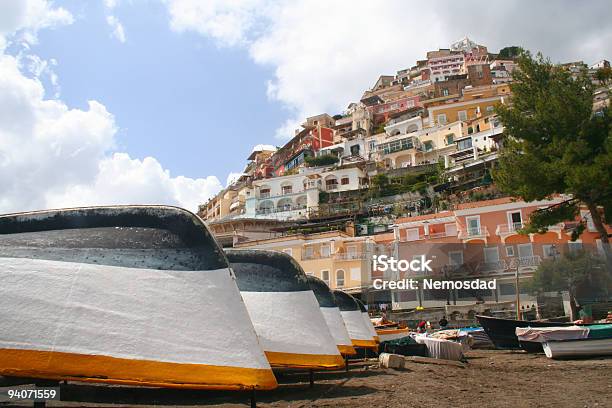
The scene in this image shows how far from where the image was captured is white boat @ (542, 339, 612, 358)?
15930 millimetres

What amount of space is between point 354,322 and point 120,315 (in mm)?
12181

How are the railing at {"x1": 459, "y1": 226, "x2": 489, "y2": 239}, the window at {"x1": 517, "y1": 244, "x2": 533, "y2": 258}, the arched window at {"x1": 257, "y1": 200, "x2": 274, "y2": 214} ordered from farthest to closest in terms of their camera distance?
the arched window at {"x1": 257, "y1": 200, "x2": 274, "y2": 214} < the railing at {"x1": 459, "y1": 226, "x2": 489, "y2": 239} < the window at {"x1": 517, "y1": 244, "x2": 533, "y2": 258}

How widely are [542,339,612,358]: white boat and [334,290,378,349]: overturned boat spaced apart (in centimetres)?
580

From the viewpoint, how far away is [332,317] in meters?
13.1

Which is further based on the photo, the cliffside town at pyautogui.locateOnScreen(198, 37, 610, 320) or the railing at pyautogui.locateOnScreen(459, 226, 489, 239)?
the railing at pyautogui.locateOnScreen(459, 226, 489, 239)

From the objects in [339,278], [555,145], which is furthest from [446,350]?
[339,278]

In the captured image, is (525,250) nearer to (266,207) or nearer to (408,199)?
(408,199)

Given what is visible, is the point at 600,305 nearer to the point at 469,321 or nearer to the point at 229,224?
the point at 469,321

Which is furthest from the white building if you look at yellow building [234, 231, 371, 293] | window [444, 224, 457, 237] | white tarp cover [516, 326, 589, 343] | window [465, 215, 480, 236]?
white tarp cover [516, 326, 589, 343]

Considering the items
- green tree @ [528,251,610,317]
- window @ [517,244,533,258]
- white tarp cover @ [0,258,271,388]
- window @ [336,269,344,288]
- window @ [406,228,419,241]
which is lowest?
white tarp cover @ [0,258,271,388]

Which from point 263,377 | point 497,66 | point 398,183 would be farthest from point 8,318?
point 497,66

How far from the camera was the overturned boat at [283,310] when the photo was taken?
9.27 m

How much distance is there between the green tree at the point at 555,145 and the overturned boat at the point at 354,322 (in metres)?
10.3

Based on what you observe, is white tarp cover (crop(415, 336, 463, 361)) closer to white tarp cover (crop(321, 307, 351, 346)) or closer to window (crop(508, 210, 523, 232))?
white tarp cover (crop(321, 307, 351, 346))
